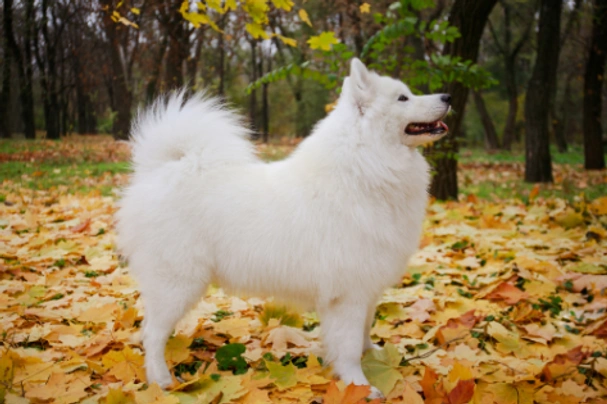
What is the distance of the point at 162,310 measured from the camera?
8.52ft

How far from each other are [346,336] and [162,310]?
1027 mm

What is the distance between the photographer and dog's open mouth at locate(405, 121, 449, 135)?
2.63 m

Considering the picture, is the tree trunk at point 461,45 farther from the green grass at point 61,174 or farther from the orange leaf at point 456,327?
the green grass at point 61,174

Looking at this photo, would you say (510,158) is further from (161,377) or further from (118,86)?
(161,377)

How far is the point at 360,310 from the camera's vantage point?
99.2 inches

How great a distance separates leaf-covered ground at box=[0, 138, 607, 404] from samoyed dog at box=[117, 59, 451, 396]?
296mm

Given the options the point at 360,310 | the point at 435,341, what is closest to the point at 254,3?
the point at 360,310

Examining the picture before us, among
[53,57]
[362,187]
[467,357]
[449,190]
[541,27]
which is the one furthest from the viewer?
[541,27]

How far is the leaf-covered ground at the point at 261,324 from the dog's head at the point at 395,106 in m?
1.28

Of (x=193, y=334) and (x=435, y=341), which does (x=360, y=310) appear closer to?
(x=435, y=341)

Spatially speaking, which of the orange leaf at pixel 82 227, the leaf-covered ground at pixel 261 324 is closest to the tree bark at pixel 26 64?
the leaf-covered ground at pixel 261 324

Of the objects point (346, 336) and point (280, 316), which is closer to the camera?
point (346, 336)

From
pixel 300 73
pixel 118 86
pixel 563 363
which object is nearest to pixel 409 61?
pixel 300 73

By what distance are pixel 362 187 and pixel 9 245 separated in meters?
2.38
